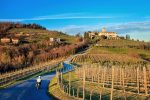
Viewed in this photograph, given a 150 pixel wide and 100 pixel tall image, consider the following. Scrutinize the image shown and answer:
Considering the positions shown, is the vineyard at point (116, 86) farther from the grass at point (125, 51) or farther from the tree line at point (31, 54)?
the tree line at point (31, 54)

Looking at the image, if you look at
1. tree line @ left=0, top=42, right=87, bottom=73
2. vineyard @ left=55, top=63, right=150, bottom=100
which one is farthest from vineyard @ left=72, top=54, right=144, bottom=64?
vineyard @ left=55, top=63, right=150, bottom=100

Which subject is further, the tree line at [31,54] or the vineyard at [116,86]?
the tree line at [31,54]

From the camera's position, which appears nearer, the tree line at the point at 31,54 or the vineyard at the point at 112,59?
the vineyard at the point at 112,59

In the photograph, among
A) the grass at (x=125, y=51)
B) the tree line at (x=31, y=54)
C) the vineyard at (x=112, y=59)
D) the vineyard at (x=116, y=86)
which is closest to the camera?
the vineyard at (x=116, y=86)

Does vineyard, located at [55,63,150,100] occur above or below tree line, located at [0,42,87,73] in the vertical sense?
above

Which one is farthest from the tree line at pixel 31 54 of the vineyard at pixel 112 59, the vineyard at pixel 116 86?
the vineyard at pixel 116 86

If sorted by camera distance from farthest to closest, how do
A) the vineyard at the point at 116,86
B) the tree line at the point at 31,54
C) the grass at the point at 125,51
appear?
the tree line at the point at 31,54
the grass at the point at 125,51
the vineyard at the point at 116,86

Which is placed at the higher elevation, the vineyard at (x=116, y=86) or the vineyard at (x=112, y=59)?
the vineyard at (x=116, y=86)

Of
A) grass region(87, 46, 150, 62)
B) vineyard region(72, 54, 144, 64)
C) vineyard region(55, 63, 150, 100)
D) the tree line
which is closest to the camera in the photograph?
vineyard region(55, 63, 150, 100)

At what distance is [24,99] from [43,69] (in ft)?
172

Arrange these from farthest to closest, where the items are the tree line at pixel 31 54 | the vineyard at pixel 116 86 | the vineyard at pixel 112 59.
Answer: the tree line at pixel 31 54 → the vineyard at pixel 112 59 → the vineyard at pixel 116 86

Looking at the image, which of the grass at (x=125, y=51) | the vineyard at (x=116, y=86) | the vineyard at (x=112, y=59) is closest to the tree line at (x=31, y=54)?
the grass at (x=125, y=51)

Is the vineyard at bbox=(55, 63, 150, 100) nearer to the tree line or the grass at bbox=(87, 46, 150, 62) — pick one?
the grass at bbox=(87, 46, 150, 62)

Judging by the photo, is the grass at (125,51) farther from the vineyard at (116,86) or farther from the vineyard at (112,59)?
the vineyard at (116,86)
